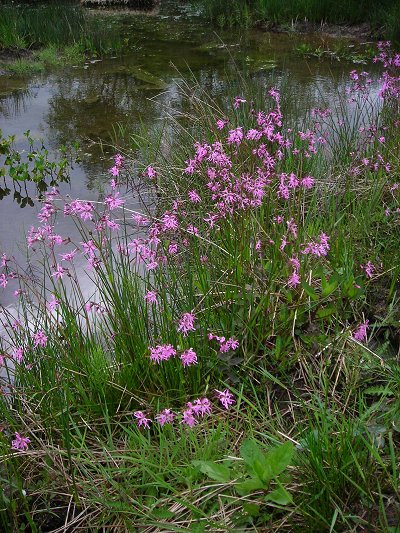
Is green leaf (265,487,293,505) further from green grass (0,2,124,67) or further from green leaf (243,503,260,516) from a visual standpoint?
green grass (0,2,124,67)

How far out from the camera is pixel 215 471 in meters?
1.64

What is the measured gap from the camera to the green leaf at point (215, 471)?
1.62 m

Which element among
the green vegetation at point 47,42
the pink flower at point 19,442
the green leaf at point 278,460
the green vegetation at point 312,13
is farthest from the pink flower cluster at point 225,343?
the green vegetation at point 312,13

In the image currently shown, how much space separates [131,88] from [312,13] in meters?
4.72

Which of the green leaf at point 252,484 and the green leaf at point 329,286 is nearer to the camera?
the green leaf at point 252,484

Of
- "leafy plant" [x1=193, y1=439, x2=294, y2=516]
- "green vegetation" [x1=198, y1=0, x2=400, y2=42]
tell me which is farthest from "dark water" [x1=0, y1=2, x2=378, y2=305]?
"leafy plant" [x1=193, y1=439, x2=294, y2=516]

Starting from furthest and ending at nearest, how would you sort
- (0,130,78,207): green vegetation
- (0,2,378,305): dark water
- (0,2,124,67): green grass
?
(0,2,124,67): green grass → (0,2,378,305): dark water → (0,130,78,207): green vegetation

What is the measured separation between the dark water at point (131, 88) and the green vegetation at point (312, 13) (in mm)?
478

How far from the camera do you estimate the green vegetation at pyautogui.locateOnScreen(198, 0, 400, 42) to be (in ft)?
32.3

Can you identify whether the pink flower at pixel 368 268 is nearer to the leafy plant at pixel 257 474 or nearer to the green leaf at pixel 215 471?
the leafy plant at pixel 257 474

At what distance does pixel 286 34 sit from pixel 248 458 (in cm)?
1051

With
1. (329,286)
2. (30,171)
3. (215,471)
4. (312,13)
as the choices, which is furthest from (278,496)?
(312,13)

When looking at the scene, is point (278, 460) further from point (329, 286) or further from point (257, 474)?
point (329, 286)

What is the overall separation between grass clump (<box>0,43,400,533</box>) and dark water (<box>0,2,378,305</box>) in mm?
1462
